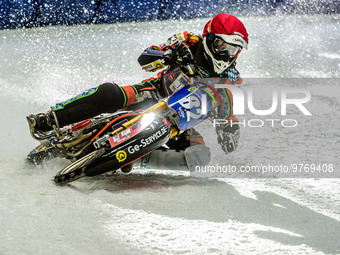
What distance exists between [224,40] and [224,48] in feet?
0.27

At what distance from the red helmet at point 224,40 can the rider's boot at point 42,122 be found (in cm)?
128

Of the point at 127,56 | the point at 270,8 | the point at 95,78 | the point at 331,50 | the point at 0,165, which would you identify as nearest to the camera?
the point at 0,165

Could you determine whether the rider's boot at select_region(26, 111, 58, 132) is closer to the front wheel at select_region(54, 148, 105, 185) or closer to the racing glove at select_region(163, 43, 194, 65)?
the front wheel at select_region(54, 148, 105, 185)

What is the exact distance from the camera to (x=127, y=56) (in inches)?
304

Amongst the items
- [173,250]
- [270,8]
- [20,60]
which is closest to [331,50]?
[270,8]

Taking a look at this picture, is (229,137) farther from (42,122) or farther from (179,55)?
(42,122)

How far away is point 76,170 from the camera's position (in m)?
2.96

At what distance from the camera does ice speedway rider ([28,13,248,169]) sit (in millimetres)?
3268

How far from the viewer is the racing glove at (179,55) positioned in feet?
11.3

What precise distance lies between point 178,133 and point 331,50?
6.68m

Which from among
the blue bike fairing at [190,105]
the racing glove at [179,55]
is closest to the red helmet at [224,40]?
the racing glove at [179,55]

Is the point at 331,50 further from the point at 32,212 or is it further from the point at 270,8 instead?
the point at 32,212

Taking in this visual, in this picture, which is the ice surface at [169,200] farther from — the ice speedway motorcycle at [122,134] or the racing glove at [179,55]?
the racing glove at [179,55]

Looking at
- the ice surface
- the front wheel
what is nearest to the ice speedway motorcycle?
the front wheel
